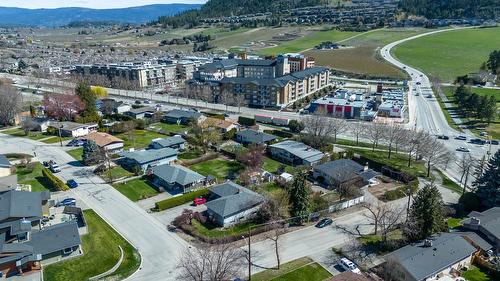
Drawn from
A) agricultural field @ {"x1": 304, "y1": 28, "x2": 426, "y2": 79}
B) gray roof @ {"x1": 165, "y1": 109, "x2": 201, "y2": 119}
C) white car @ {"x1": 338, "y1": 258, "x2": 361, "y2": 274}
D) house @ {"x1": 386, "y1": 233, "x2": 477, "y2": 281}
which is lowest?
white car @ {"x1": 338, "y1": 258, "x2": 361, "y2": 274}

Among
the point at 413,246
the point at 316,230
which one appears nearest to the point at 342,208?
the point at 316,230

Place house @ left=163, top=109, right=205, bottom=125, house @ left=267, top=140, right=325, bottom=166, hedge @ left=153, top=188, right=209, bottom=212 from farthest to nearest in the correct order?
house @ left=163, top=109, right=205, bottom=125
house @ left=267, top=140, right=325, bottom=166
hedge @ left=153, top=188, right=209, bottom=212

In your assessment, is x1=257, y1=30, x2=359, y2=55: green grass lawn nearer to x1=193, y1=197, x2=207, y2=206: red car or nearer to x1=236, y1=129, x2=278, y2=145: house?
x1=236, y1=129, x2=278, y2=145: house

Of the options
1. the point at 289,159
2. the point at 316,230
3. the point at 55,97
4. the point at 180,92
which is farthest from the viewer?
the point at 180,92

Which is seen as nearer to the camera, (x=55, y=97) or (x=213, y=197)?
(x=213, y=197)

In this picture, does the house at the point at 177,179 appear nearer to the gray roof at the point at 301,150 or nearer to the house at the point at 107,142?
the house at the point at 107,142

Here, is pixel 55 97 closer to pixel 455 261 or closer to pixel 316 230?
pixel 316 230

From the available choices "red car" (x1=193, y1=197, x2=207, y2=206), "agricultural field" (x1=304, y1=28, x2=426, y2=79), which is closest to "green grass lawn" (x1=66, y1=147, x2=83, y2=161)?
"red car" (x1=193, y1=197, x2=207, y2=206)
